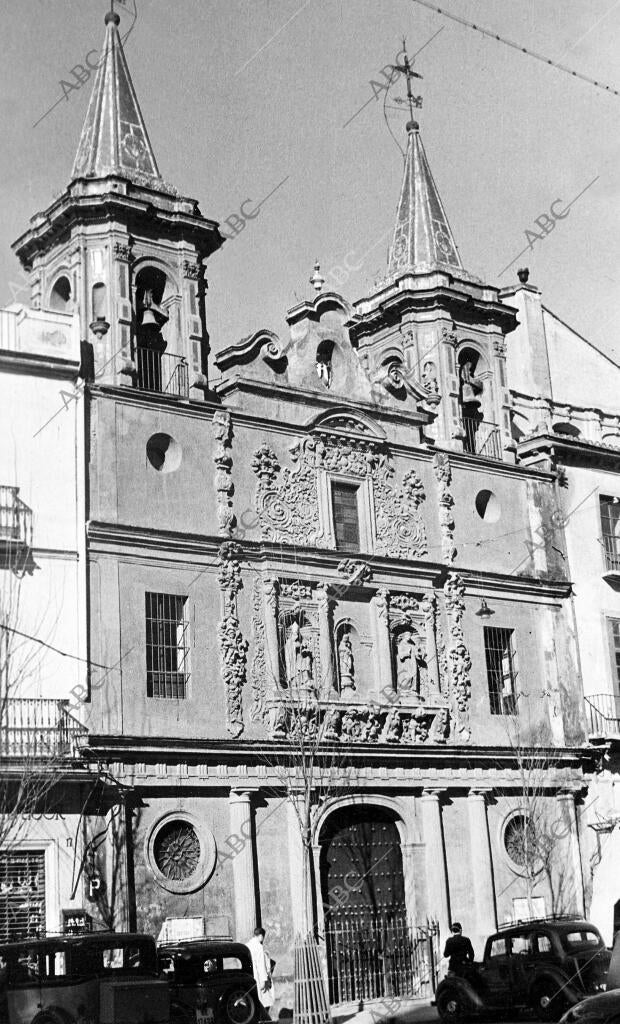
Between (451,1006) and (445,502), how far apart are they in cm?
1340

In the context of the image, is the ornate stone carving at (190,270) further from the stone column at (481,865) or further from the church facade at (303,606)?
the stone column at (481,865)

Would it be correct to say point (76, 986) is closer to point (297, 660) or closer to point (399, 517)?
point (297, 660)

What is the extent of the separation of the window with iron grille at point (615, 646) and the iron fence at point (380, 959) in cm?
962

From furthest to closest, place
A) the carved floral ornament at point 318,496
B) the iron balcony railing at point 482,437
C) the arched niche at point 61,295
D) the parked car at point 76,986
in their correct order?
1. the iron balcony railing at point 482,437
2. the arched niche at point 61,295
3. the carved floral ornament at point 318,496
4. the parked car at point 76,986

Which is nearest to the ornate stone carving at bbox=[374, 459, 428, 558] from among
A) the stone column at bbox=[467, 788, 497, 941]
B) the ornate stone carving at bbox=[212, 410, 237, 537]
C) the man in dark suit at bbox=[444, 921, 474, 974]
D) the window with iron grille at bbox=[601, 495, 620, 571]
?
the ornate stone carving at bbox=[212, 410, 237, 537]

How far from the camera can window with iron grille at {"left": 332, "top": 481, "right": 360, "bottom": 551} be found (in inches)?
1321

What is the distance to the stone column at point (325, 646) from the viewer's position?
3173cm

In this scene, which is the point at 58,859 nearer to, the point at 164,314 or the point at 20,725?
the point at 20,725

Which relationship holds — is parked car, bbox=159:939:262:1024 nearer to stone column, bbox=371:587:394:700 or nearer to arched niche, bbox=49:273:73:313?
stone column, bbox=371:587:394:700

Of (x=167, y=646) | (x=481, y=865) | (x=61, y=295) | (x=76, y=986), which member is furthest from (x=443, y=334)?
(x=76, y=986)

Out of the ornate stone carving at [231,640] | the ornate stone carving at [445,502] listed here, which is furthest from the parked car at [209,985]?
the ornate stone carving at [445,502]

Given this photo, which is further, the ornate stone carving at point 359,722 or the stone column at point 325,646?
the stone column at point 325,646

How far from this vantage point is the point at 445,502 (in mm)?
35688

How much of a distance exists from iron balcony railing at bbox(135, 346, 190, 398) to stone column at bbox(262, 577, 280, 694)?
178 inches
